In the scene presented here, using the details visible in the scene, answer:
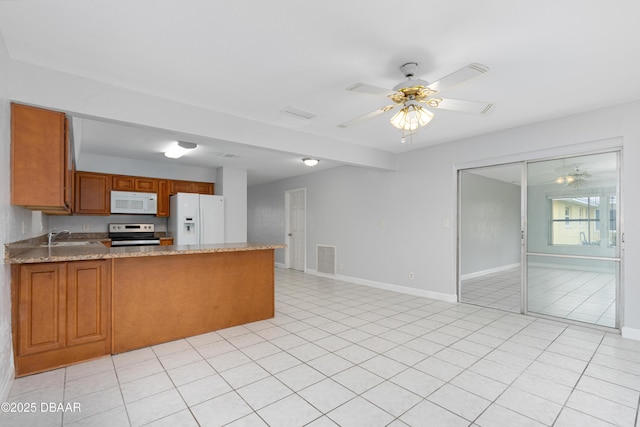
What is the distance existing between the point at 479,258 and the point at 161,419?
18.5ft

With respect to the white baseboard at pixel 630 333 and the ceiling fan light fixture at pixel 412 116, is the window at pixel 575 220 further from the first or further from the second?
the ceiling fan light fixture at pixel 412 116

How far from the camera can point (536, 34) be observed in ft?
6.72

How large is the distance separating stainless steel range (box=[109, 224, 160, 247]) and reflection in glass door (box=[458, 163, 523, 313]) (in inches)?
212

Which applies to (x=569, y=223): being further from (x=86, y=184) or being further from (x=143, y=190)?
(x=86, y=184)

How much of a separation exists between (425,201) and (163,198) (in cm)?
481

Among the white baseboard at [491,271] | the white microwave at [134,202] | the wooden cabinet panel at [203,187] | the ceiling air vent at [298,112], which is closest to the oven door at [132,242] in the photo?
the white microwave at [134,202]

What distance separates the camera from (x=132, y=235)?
5668 mm

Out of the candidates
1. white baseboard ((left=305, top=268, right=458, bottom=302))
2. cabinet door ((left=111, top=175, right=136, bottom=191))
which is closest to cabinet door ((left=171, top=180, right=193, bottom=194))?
cabinet door ((left=111, top=175, right=136, bottom=191))

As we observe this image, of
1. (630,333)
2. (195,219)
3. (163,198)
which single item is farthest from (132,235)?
(630,333)

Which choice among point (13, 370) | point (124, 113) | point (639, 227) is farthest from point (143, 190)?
point (639, 227)

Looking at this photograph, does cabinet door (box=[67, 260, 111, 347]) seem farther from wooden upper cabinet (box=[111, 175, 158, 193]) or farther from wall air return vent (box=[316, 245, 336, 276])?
wall air return vent (box=[316, 245, 336, 276])

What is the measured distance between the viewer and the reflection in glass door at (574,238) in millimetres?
3469

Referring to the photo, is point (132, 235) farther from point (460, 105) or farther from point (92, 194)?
point (460, 105)

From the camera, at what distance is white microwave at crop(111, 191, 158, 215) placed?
17.7 feet
